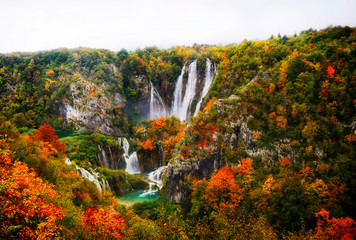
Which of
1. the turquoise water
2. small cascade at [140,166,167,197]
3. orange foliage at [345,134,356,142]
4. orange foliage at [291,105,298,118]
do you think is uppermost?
orange foliage at [291,105,298,118]

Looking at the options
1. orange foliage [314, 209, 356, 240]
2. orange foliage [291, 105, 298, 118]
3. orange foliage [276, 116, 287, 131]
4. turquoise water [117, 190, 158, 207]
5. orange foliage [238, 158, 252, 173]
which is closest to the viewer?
orange foliage [314, 209, 356, 240]

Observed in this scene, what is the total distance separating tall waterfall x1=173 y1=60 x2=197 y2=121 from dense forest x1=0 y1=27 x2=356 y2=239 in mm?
2432

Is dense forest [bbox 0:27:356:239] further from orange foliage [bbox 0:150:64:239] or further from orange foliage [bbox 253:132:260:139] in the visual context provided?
orange foliage [bbox 253:132:260:139]

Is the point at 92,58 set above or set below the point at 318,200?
above

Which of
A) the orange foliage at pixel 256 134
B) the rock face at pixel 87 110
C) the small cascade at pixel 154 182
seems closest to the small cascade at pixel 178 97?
the rock face at pixel 87 110

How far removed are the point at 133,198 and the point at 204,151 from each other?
52.1ft

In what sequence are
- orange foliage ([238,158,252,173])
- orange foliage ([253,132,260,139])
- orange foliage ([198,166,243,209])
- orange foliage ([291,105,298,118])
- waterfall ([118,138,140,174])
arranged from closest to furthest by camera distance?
orange foliage ([198,166,243,209]) < orange foliage ([238,158,252,173]) < orange foliage ([291,105,298,118]) < orange foliage ([253,132,260,139]) < waterfall ([118,138,140,174])

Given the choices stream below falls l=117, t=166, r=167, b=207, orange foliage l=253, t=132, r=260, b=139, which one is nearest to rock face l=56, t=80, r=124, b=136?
stream below falls l=117, t=166, r=167, b=207

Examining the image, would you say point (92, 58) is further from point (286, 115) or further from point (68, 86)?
point (286, 115)

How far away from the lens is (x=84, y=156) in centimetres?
3891

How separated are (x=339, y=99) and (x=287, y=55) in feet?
53.7

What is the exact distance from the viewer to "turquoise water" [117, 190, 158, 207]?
1324 inches

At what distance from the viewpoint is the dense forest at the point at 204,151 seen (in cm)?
1173

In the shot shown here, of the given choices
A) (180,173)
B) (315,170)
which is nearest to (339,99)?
(315,170)
